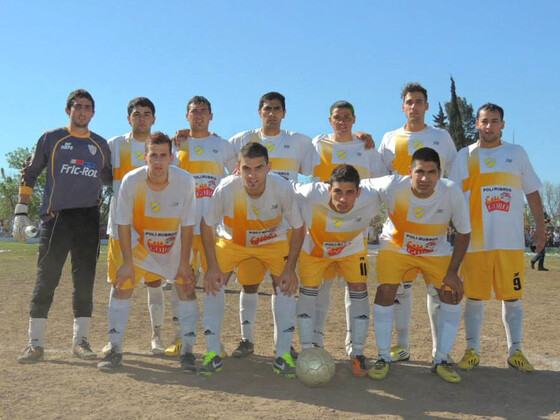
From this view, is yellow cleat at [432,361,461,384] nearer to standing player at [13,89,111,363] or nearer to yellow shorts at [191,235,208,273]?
yellow shorts at [191,235,208,273]

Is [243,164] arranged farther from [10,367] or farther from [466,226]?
[10,367]

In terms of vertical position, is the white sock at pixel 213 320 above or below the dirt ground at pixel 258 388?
above

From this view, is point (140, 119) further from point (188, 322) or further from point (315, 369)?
point (315, 369)

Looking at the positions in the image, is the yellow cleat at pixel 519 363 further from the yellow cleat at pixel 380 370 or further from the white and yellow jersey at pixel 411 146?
the white and yellow jersey at pixel 411 146

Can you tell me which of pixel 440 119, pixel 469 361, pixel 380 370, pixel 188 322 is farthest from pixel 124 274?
pixel 440 119

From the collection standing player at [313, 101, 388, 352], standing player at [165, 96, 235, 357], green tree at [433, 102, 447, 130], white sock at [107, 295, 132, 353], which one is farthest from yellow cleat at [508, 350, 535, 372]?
green tree at [433, 102, 447, 130]

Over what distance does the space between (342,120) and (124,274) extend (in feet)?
9.69

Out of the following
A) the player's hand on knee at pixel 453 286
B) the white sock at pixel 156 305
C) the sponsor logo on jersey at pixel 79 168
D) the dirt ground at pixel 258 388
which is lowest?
the dirt ground at pixel 258 388

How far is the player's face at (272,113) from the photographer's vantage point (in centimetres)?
625

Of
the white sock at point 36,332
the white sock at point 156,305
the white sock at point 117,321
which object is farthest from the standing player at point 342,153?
the white sock at point 36,332

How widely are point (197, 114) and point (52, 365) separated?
3.14 metres

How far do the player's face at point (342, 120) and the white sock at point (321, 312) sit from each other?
5.80 ft

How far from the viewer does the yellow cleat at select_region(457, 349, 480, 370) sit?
5.47 metres

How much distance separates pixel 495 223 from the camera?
5.65 meters
